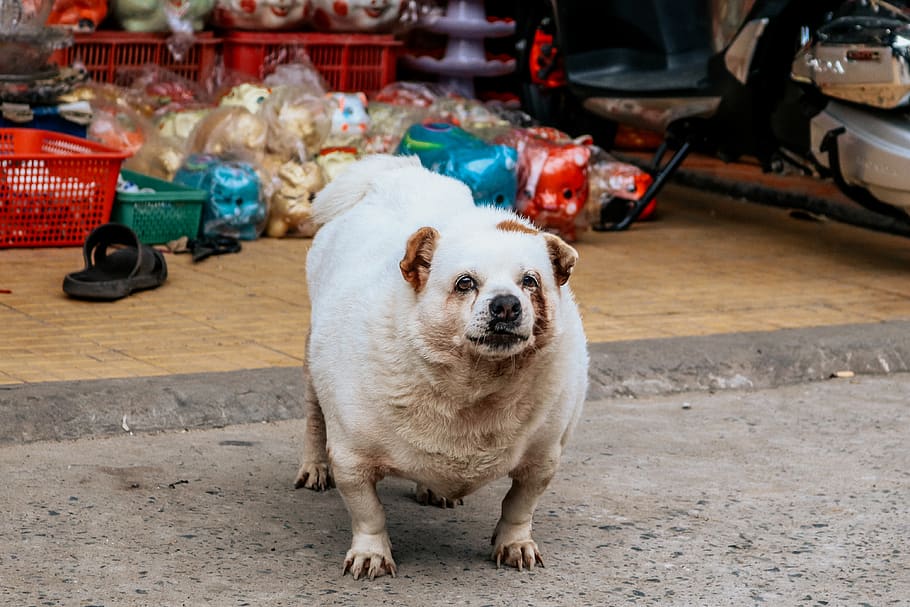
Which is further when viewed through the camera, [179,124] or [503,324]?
[179,124]

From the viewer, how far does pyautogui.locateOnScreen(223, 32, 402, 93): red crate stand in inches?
347

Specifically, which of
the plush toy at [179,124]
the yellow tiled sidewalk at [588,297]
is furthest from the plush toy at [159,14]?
the yellow tiled sidewalk at [588,297]

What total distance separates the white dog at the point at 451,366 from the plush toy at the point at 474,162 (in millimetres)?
3551

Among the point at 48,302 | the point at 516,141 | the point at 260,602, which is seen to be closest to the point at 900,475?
the point at 260,602

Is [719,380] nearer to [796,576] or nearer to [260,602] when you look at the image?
[796,576]

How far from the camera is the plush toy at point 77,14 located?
8.09 metres

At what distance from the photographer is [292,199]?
722 centimetres

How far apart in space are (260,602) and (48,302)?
2.85 metres

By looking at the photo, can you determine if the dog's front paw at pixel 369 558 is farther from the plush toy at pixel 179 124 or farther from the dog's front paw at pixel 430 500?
the plush toy at pixel 179 124

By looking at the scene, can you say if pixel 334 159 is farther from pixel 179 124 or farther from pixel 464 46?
pixel 464 46

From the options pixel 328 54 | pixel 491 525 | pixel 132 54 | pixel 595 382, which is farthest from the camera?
pixel 328 54

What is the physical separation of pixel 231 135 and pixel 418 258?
4374 mm

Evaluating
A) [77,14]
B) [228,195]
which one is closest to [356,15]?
[77,14]

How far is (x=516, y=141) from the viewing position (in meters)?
7.75
